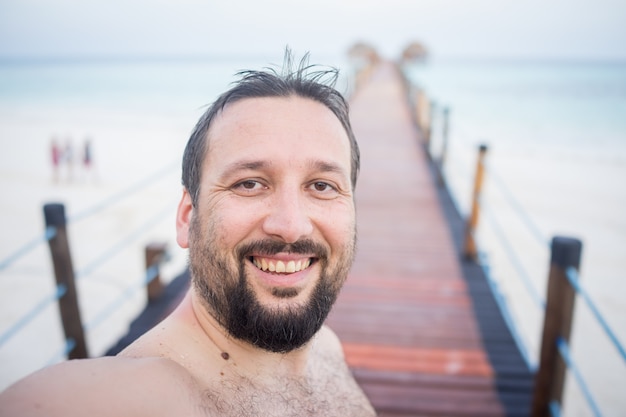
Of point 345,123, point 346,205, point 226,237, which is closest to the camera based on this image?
point 226,237

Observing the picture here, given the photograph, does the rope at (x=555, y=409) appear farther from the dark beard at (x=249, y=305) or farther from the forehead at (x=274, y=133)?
the forehead at (x=274, y=133)

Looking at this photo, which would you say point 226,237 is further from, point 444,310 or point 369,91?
point 369,91

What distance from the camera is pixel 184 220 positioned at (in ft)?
4.27

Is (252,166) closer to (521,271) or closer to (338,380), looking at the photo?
(338,380)

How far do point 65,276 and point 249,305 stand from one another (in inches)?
67.2

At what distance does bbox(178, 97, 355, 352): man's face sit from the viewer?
3.55ft

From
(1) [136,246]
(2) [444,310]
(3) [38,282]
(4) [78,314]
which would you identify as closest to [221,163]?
(4) [78,314]

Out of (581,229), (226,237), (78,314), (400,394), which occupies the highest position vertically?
(226,237)

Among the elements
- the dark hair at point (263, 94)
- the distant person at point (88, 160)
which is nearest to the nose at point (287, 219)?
the dark hair at point (263, 94)

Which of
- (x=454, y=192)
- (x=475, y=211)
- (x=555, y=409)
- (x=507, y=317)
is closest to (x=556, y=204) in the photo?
(x=454, y=192)

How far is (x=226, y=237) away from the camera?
108 centimetres

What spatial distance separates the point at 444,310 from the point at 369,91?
648 inches

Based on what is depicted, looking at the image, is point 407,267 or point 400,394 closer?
point 400,394

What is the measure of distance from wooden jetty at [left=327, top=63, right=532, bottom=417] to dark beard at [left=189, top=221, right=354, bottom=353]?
1.54 m
